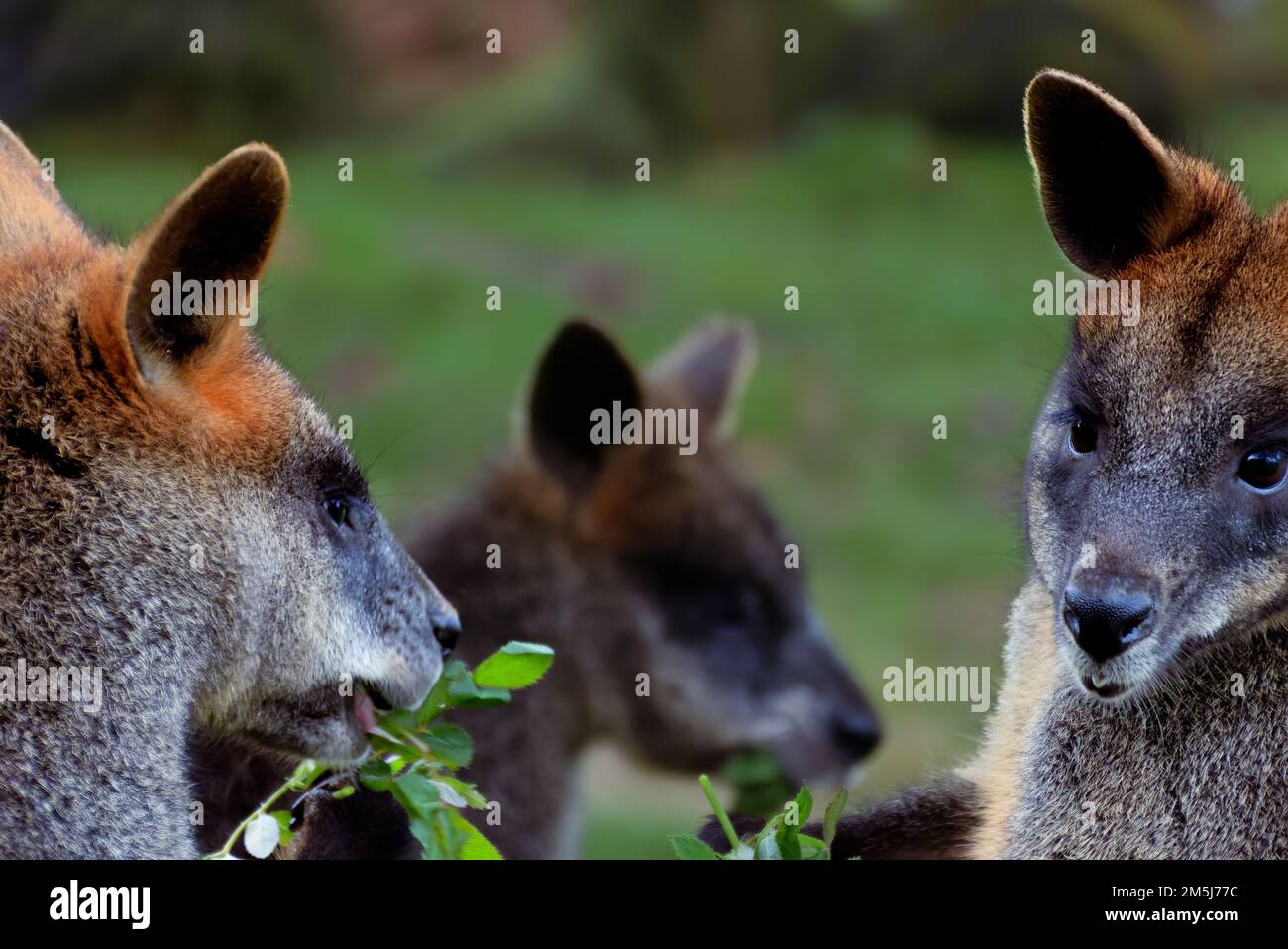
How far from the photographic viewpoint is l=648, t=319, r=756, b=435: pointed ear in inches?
348

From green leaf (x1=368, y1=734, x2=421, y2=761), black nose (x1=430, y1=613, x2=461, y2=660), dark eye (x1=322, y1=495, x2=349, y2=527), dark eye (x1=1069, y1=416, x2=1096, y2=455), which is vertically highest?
dark eye (x1=1069, y1=416, x2=1096, y2=455)

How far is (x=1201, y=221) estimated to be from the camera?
517cm

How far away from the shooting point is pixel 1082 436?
16.5 feet

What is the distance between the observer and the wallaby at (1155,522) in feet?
15.4

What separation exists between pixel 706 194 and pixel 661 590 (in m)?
12.4

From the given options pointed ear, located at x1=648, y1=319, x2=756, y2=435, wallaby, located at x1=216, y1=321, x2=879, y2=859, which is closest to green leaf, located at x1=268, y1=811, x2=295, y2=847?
wallaby, located at x1=216, y1=321, x2=879, y2=859

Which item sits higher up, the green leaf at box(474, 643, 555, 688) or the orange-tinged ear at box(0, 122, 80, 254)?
the orange-tinged ear at box(0, 122, 80, 254)

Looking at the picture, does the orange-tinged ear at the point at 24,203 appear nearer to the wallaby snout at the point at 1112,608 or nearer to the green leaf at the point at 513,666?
the green leaf at the point at 513,666

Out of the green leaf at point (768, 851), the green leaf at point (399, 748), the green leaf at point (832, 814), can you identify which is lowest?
the green leaf at point (768, 851)

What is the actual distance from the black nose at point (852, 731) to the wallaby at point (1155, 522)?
2497 millimetres

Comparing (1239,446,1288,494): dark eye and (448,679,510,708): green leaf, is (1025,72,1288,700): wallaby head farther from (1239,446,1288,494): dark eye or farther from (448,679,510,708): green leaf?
(448,679,510,708): green leaf

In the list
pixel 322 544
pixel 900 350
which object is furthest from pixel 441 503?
pixel 900 350

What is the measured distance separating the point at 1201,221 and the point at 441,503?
404 centimetres

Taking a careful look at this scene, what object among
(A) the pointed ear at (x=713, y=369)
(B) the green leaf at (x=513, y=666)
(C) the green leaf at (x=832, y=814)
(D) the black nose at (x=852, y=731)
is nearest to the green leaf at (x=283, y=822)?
(B) the green leaf at (x=513, y=666)
